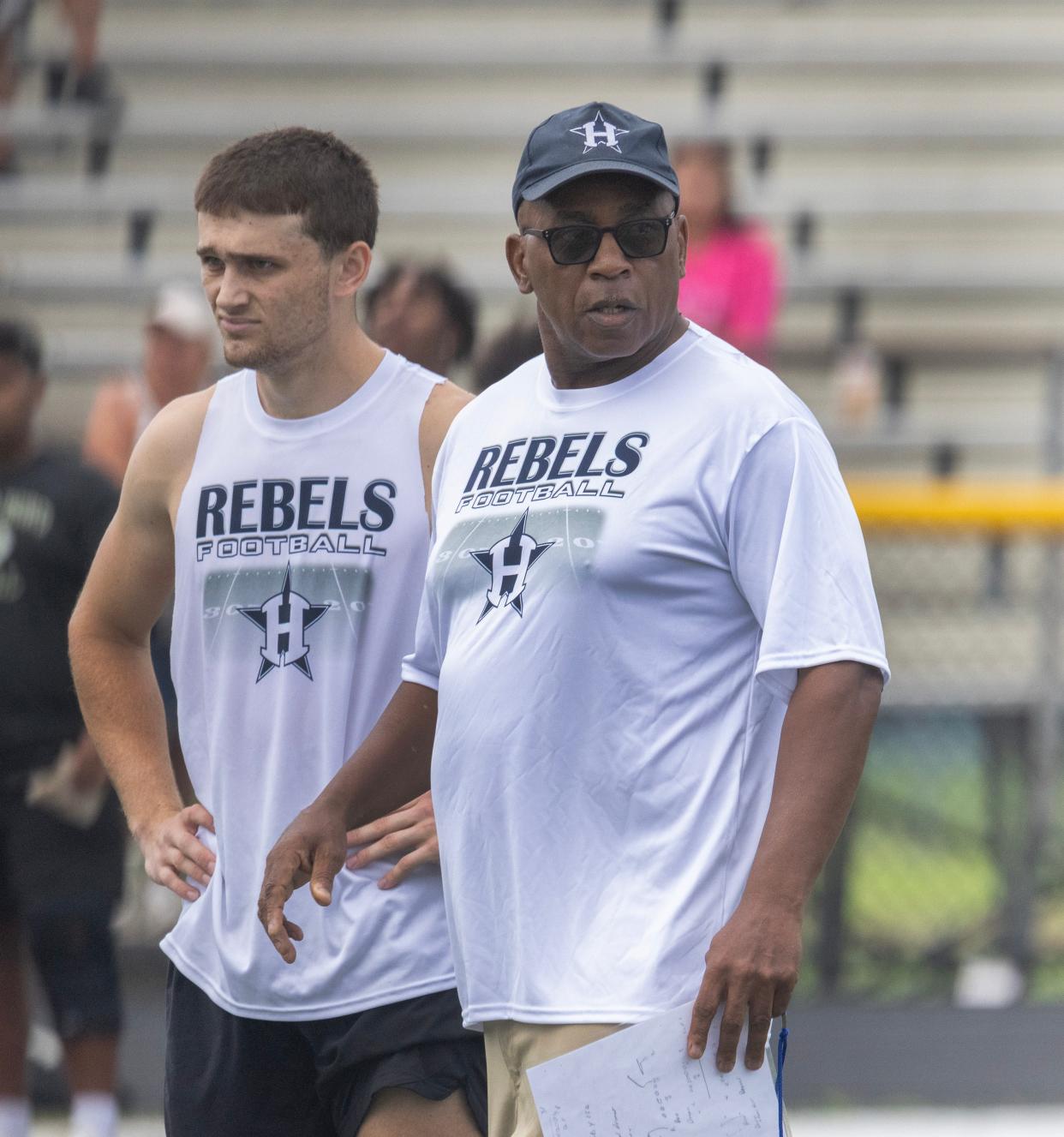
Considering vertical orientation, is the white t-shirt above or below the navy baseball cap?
below

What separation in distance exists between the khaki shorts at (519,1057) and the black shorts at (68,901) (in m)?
2.37

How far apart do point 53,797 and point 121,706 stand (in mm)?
1752

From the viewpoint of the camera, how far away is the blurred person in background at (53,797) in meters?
4.64

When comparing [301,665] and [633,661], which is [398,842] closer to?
[301,665]

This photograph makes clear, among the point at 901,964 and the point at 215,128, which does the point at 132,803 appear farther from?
the point at 215,128

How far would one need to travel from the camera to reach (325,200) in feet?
9.22

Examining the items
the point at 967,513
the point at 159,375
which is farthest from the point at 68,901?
the point at 967,513

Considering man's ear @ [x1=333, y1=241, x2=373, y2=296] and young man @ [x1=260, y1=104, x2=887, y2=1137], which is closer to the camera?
young man @ [x1=260, y1=104, x2=887, y2=1137]

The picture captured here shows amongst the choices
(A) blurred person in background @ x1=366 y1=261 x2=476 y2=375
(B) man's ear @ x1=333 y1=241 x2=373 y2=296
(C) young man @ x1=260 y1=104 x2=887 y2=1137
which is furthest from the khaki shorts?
(A) blurred person in background @ x1=366 y1=261 x2=476 y2=375

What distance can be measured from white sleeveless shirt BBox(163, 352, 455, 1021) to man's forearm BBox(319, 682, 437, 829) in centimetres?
11

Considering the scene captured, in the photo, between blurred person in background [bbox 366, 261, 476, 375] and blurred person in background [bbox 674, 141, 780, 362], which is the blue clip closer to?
blurred person in background [bbox 366, 261, 476, 375]

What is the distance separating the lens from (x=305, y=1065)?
2.84 meters

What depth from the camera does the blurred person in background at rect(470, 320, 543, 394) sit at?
4617 millimetres

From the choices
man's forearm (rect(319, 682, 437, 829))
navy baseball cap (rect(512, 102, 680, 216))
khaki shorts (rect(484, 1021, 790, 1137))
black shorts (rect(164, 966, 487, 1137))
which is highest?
navy baseball cap (rect(512, 102, 680, 216))
